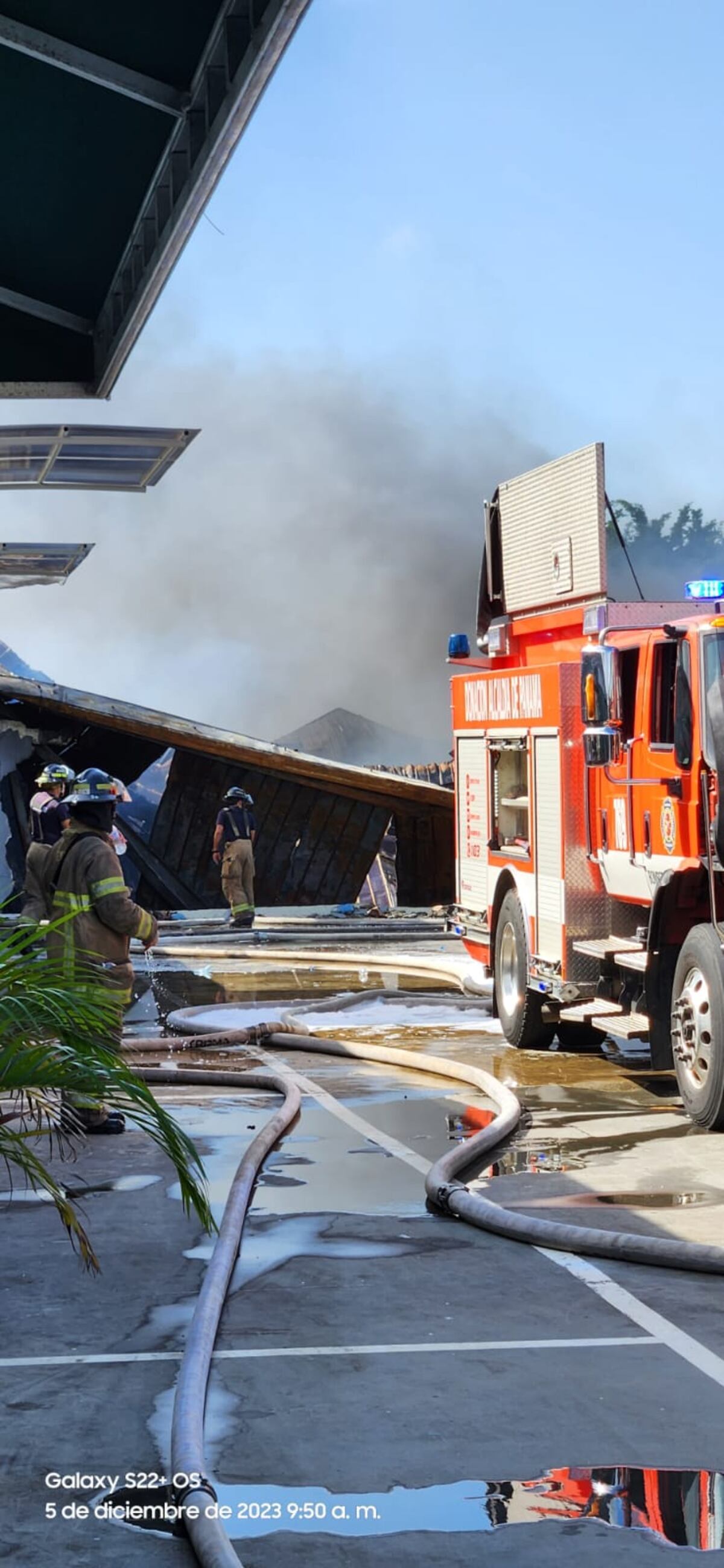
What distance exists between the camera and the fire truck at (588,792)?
8.09 metres

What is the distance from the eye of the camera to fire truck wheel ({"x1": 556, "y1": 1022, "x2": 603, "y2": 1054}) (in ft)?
36.4

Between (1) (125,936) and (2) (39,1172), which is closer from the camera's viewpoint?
(2) (39,1172)

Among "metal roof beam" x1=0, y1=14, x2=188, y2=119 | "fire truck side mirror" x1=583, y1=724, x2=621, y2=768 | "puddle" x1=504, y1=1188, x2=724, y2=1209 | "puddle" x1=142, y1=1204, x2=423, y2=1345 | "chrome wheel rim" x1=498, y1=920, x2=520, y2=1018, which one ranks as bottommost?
"puddle" x1=142, y1=1204, x2=423, y2=1345

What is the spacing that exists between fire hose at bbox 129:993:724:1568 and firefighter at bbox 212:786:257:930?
7570 millimetres

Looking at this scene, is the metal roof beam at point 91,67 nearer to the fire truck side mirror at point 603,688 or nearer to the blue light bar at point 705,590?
the blue light bar at point 705,590

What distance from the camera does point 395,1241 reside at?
605 cm

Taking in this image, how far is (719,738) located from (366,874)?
15.1m

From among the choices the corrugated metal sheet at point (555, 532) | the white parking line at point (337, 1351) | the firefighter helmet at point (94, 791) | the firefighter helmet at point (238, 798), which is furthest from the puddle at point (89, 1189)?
the firefighter helmet at point (238, 798)

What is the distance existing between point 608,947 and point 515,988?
1.64 meters

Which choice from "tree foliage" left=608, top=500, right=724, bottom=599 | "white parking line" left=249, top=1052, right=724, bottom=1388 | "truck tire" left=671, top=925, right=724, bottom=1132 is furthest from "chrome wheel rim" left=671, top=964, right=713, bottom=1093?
"tree foliage" left=608, top=500, right=724, bottom=599

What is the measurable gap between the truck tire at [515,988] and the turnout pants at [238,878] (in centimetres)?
797

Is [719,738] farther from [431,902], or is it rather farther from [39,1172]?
[431,902]

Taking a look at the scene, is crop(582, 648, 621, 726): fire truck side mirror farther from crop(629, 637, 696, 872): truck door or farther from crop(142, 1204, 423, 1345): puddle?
crop(142, 1204, 423, 1345): puddle

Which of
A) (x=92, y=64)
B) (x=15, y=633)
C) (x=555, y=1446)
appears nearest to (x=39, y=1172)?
(x=555, y=1446)
